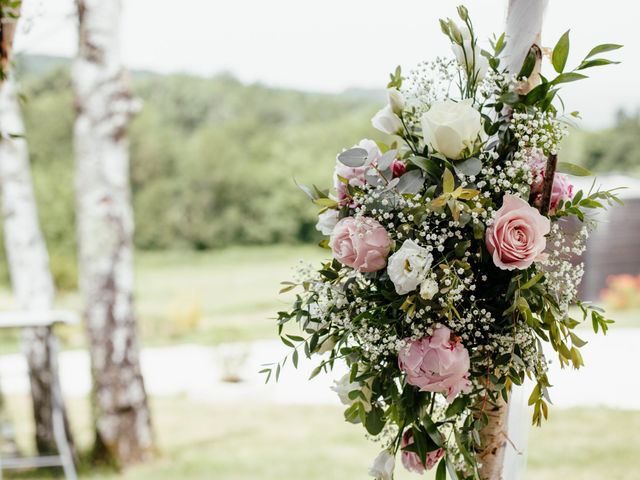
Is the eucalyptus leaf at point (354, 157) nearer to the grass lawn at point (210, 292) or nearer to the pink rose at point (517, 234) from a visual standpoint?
the pink rose at point (517, 234)

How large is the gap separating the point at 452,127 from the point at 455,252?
6.2 inches

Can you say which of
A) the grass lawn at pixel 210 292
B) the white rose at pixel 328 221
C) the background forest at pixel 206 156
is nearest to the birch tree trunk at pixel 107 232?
the grass lawn at pixel 210 292

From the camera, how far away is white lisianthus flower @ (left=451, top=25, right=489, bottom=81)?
1063 millimetres

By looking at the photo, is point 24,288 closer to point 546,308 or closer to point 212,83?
point 212,83

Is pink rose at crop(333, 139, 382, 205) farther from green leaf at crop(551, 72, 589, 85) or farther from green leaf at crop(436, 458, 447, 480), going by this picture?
green leaf at crop(436, 458, 447, 480)

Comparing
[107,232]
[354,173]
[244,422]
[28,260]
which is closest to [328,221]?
[354,173]

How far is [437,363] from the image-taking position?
38.5 inches

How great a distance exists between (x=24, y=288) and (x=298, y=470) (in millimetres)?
1490

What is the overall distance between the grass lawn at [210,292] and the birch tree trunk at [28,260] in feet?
5.01

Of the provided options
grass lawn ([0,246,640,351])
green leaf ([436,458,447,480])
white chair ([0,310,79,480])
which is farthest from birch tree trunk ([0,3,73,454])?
green leaf ([436,458,447,480])

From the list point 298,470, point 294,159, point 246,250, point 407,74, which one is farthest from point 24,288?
point 407,74

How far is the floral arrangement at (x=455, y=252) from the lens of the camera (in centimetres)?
99

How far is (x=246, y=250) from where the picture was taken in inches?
207

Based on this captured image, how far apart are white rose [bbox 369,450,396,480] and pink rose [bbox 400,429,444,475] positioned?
0.08 ft
